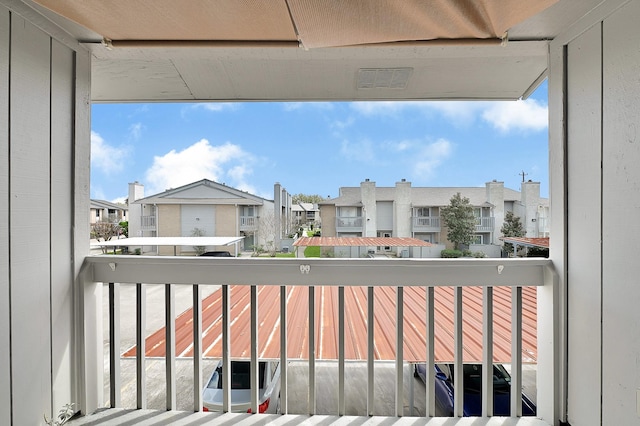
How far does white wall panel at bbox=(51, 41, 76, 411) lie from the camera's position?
1420 mm

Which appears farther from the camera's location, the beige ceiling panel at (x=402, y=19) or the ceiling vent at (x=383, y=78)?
the ceiling vent at (x=383, y=78)

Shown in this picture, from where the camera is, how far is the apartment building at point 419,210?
67.9 inches

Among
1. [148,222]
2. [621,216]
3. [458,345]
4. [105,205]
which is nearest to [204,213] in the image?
[148,222]

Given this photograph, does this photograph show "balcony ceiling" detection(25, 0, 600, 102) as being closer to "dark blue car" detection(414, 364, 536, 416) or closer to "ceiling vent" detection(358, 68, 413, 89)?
"ceiling vent" detection(358, 68, 413, 89)

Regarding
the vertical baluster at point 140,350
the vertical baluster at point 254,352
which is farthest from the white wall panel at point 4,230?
the vertical baluster at point 254,352

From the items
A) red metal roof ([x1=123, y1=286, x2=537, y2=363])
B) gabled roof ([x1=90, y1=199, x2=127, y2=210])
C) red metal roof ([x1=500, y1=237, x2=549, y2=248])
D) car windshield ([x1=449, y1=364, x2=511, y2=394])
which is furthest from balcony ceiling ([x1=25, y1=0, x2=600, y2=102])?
car windshield ([x1=449, y1=364, x2=511, y2=394])

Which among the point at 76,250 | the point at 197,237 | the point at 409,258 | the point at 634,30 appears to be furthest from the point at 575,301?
the point at 76,250

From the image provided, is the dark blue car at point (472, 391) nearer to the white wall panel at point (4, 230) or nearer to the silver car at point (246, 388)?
the silver car at point (246, 388)

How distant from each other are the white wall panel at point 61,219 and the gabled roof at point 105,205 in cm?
16

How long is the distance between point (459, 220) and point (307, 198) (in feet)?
3.11

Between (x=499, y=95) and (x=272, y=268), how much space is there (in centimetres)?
207

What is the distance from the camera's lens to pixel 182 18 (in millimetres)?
1261

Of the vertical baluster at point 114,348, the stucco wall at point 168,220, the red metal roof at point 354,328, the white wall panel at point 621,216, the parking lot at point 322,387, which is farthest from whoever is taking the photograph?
the parking lot at point 322,387

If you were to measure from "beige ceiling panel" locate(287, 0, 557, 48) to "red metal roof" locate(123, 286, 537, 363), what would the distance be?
5.48ft
